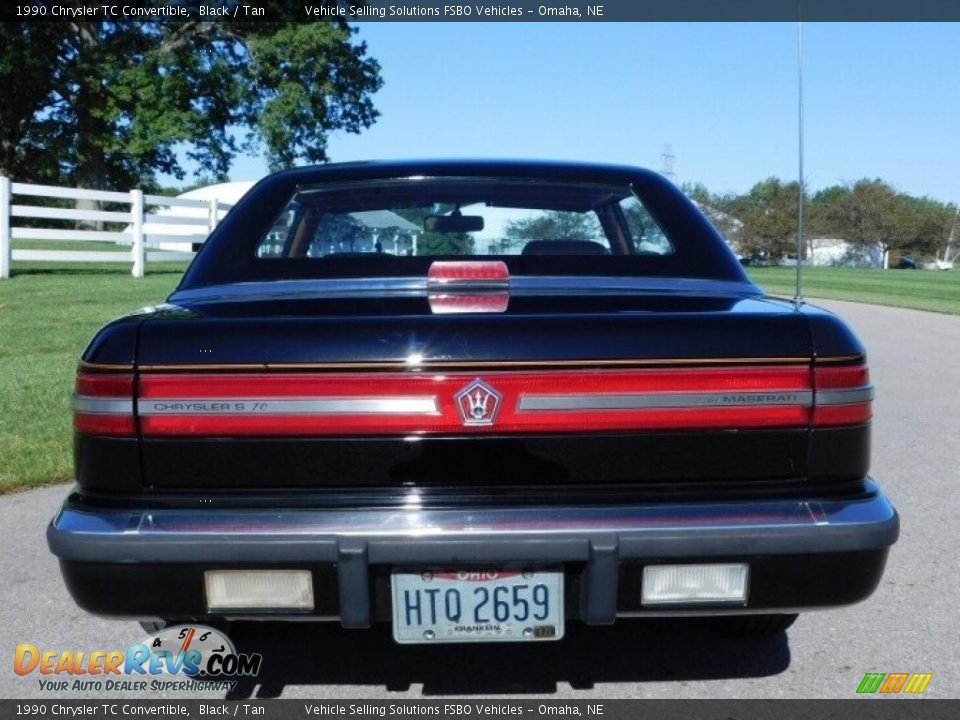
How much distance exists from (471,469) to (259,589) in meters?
0.57

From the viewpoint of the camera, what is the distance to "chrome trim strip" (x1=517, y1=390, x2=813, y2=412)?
236 cm

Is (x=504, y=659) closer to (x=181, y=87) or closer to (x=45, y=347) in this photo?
(x=45, y=347)

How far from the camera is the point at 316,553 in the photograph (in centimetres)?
230

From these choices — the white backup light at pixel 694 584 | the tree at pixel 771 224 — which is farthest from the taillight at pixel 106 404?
the tree at pixel 771 224

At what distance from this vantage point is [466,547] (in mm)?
2291

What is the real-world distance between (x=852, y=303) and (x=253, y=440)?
20.4 metres

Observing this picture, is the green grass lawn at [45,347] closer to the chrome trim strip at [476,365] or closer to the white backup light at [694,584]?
the chrome trim strip at [476,365]

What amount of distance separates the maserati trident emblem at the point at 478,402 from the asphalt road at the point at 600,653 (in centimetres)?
92

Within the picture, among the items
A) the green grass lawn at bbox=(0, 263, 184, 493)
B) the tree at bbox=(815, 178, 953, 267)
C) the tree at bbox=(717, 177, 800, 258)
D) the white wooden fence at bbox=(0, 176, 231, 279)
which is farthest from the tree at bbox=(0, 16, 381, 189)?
the tree at bbox=(815, 178, 953, 267)

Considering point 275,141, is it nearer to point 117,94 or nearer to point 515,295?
point 117,94

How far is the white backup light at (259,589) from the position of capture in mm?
2352

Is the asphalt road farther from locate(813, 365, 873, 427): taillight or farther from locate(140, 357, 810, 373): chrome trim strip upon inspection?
locate(140, 357, 810, 373): chrome trim strip

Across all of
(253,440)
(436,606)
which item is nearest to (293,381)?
(253,440)

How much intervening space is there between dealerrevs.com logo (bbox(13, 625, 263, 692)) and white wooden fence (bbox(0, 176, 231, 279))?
10265mm
